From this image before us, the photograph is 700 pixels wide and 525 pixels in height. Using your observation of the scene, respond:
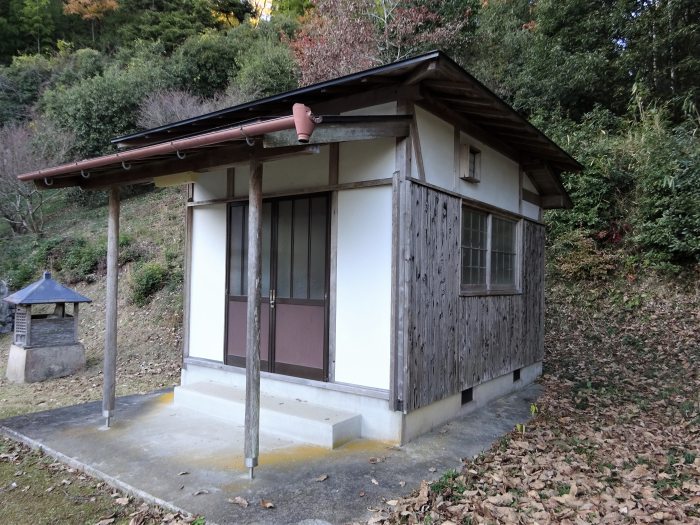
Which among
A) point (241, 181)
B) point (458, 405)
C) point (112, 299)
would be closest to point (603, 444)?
point (458, 405)

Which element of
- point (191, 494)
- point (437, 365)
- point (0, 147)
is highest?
point (0, 147)

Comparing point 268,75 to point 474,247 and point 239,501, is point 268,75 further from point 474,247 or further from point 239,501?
point 239,501

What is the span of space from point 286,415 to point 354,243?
1.68 meters

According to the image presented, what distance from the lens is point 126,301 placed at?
10.0 m

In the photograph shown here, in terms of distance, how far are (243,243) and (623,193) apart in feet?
29.1

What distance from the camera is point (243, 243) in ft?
17.7

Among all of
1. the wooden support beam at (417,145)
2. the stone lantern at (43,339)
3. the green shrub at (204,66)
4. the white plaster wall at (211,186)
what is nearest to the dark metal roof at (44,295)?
the stone lantern at (43,339)

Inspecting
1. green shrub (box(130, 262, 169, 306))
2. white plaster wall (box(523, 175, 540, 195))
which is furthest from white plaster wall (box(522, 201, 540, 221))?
green shrub (box(130, 262, 169, 306))

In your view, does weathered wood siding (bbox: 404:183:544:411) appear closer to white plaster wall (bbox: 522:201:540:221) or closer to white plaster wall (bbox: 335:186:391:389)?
white plaster wall (bbox: 335:186:391:389)

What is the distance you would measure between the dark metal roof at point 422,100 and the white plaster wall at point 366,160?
40cm

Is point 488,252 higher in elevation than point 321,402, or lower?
higher

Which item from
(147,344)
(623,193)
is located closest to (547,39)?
(623,193)

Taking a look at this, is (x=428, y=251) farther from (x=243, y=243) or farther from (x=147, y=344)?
(x=147, y=344)

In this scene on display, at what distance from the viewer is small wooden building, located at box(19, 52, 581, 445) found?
13.1ft
